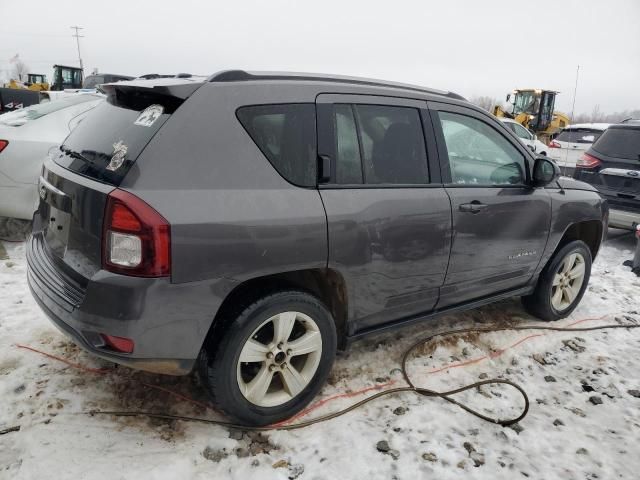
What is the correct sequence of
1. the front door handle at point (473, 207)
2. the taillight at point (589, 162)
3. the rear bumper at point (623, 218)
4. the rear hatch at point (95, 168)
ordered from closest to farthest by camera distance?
the rear hatch at point (95, 168) → the front door handle at point (473, 207) → the rear bumper at point (623, 218) → the taillight at point (589, 162)

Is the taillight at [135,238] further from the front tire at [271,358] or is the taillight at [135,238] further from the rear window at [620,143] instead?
the rear window at [620,143]

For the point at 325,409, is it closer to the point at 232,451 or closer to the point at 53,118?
the point at 232,451

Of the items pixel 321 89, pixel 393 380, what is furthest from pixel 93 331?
pixel 393 380

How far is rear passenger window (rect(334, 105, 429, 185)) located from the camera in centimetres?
270

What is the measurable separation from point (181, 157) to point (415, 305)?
5.85 ft

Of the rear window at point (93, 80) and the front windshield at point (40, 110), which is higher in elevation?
the rear window at point (93, 80)

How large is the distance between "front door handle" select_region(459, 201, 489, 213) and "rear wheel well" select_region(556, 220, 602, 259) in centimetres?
141

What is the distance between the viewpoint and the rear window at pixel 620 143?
664 centimetres

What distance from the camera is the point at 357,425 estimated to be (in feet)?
8.84

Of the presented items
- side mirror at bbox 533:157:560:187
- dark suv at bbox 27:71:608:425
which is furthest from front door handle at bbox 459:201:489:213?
side mirror at bbox 533:157:560:187

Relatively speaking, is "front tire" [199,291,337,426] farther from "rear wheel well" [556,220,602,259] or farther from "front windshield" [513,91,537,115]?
"front windshield" [513,91,537,115]

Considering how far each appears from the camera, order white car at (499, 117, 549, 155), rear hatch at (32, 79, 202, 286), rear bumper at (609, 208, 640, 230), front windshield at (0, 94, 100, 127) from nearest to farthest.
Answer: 1. rear hatch at (32, 79, 202, 286)
2. front windshield at (0, 94, 100, 127)
3. rear bumper at (609, 208, 640, 230)
4. white car at (499, 117, 549, 155)

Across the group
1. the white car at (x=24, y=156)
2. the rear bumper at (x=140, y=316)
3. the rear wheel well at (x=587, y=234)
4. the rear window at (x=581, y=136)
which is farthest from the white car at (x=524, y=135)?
the rear bumper at (x=140, y=316)

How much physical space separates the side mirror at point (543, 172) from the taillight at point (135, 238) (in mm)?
2784
